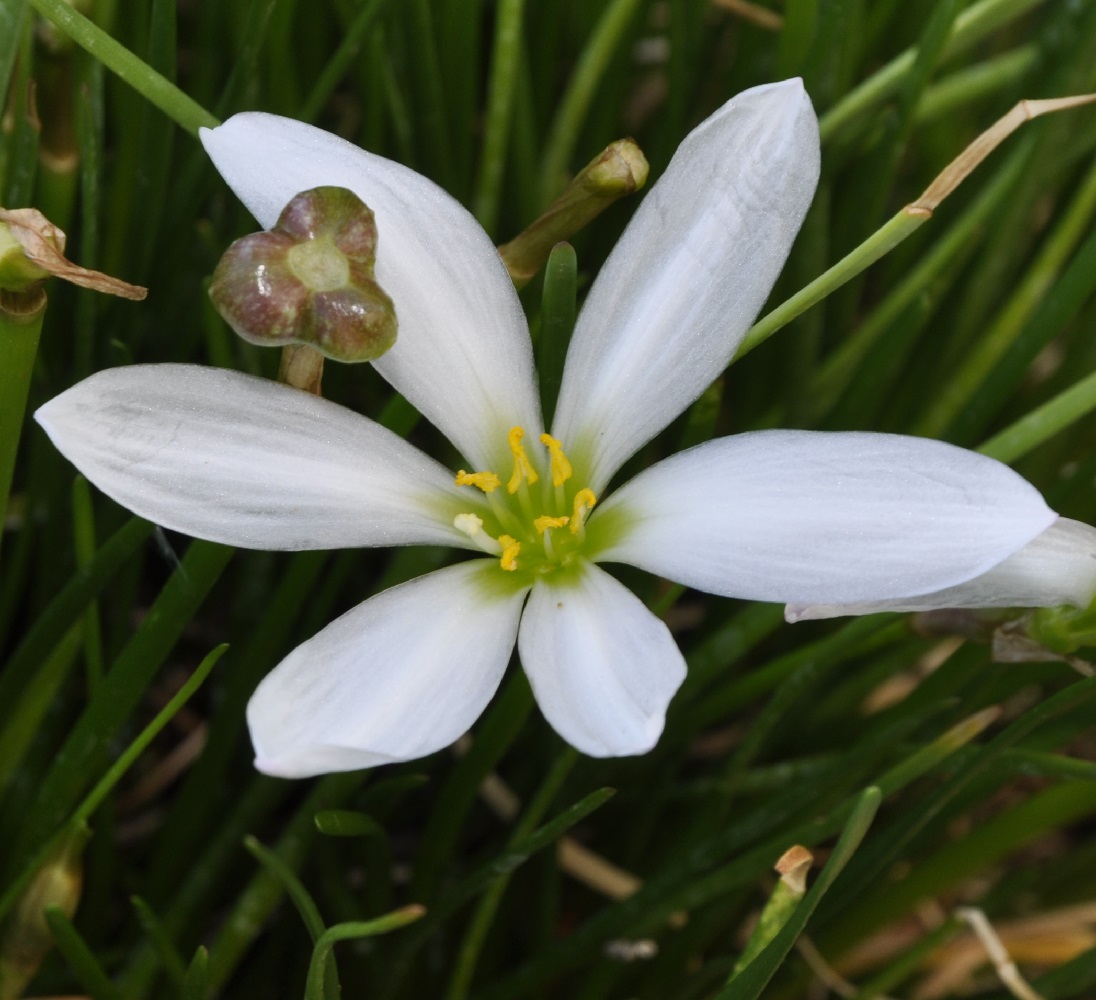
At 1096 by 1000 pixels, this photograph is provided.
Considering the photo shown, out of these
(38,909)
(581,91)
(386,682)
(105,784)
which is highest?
(581,91)

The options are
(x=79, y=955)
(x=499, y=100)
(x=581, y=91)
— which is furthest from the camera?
(x=581, y=91)

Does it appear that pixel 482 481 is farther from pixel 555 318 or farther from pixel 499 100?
pixel 499 100

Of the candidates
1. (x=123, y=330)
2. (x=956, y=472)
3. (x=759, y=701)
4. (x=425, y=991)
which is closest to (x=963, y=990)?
(x=759, y=701)

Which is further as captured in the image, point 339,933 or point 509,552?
point 509,552

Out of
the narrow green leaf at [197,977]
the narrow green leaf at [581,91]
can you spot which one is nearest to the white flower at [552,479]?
the narrow green leaf at [197,977]

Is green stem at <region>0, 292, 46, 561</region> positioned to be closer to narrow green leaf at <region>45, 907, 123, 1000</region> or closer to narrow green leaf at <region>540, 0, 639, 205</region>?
narrow green leaf at <region>45, 907, 123, 1000</region>

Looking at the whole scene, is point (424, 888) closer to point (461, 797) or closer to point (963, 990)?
point (461, 797)

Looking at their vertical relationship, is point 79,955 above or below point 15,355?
below

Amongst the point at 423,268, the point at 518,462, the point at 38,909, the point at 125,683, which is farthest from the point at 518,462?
the point at 38,909

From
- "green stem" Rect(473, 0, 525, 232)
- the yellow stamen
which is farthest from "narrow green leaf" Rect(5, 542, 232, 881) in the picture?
"green stem" Rect(473, 0, 525, 232)
